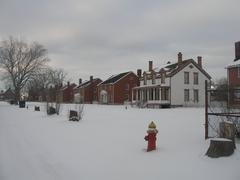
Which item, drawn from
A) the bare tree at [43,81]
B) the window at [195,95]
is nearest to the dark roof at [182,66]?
the window at [195,95]

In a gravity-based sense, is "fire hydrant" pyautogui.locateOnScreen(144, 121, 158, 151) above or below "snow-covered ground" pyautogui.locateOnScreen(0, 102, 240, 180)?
above

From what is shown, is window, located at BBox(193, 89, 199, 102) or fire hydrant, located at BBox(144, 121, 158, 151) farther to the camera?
window, located at BBox(193, 89, 199, 102)

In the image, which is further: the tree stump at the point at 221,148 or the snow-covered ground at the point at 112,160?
the tree stump at the point at 221,148

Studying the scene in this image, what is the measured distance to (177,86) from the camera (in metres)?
45.1

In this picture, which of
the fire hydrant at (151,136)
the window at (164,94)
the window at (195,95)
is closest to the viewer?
the fire hydrant at (151,136)

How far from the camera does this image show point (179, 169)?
22.8ft

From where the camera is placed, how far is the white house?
44656 millimetres

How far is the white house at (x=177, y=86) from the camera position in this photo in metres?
44.7

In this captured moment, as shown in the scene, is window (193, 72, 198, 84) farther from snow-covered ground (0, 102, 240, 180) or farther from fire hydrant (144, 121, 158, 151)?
fire hydrant (144, 121, 158, 151)

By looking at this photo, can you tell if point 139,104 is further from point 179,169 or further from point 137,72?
point 179,169

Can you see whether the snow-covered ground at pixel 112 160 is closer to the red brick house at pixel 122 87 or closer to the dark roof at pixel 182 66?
the dark roof at pixel 182 66

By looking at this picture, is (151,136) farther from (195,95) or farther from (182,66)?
(195,95)

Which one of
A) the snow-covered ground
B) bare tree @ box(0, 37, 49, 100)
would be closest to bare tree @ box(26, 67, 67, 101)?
bare tree @ box(0, 37, 49, 100)

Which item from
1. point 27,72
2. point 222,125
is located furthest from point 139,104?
point 222,125
